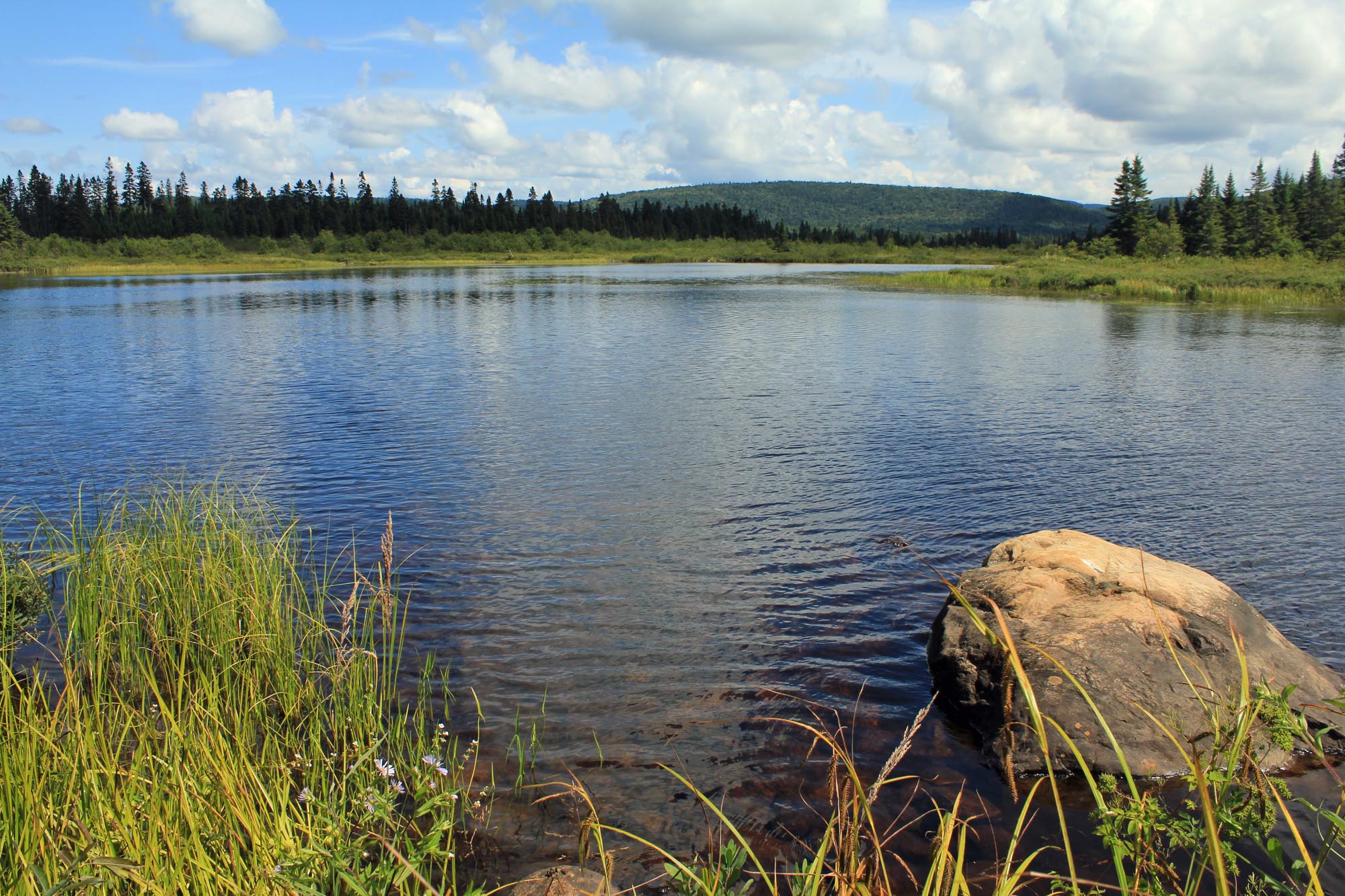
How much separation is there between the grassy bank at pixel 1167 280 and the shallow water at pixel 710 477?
18.6m

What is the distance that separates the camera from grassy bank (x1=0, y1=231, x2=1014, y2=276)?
97.4 meters

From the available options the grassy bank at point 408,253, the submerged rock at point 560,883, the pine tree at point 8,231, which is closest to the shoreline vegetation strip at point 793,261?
the grassy bank at point 408,253

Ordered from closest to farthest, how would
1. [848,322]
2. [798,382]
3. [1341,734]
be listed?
1. [1341,734]
2. [798,382]
3. [848,322]

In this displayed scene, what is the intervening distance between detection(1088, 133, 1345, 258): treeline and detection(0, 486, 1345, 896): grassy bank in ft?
270

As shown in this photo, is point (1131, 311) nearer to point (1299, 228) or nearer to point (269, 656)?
point (269, 656)

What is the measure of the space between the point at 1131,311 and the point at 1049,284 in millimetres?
16194

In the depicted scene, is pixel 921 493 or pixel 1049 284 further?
pixel 1049 284

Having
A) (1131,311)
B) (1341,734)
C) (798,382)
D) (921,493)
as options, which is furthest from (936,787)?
(1131,311)

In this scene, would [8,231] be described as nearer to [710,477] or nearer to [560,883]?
[710,477]

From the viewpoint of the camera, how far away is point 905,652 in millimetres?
7484

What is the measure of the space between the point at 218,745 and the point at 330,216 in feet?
529

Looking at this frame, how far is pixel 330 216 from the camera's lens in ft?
491

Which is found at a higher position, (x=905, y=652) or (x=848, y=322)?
(x=848, y=322)

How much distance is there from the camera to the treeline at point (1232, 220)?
251ft
